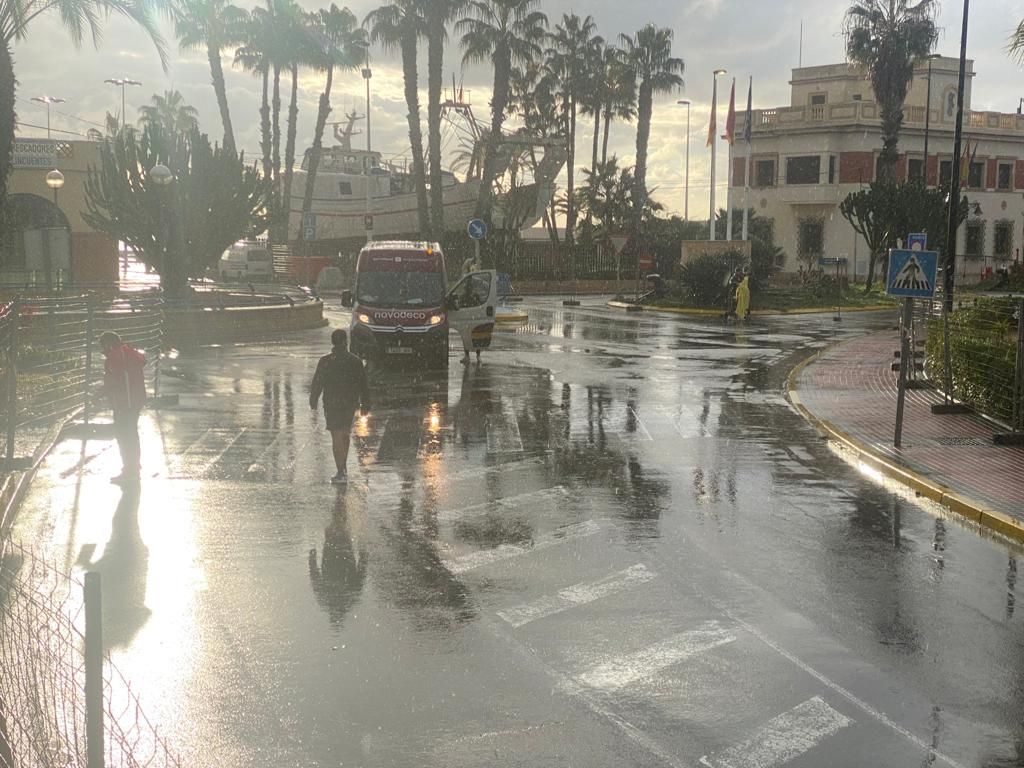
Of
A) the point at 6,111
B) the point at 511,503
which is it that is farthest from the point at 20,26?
the point at 511,503

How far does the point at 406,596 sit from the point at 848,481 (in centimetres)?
650

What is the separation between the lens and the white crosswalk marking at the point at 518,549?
9.16 meters

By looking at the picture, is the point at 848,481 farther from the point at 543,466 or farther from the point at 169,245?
the point at 169,245

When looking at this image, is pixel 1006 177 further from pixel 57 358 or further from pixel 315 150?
pixel 57 358

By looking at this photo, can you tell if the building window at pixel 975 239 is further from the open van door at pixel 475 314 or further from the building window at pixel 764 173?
the open van door at pixel 475 314

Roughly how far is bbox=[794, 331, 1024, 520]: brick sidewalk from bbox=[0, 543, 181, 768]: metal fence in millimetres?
8030

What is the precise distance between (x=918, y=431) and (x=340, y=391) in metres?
8.12

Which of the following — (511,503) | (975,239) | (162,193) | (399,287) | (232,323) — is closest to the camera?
(511,503)

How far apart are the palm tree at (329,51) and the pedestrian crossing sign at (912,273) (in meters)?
51.2

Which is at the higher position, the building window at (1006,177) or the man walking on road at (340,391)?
the building window at (1006,177)

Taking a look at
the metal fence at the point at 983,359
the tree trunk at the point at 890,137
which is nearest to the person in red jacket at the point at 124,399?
the metal fence at the point at 983,359

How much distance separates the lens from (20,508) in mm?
11008

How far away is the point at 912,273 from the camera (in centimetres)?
1441

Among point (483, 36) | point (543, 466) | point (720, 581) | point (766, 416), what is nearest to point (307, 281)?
point (483, 36)
